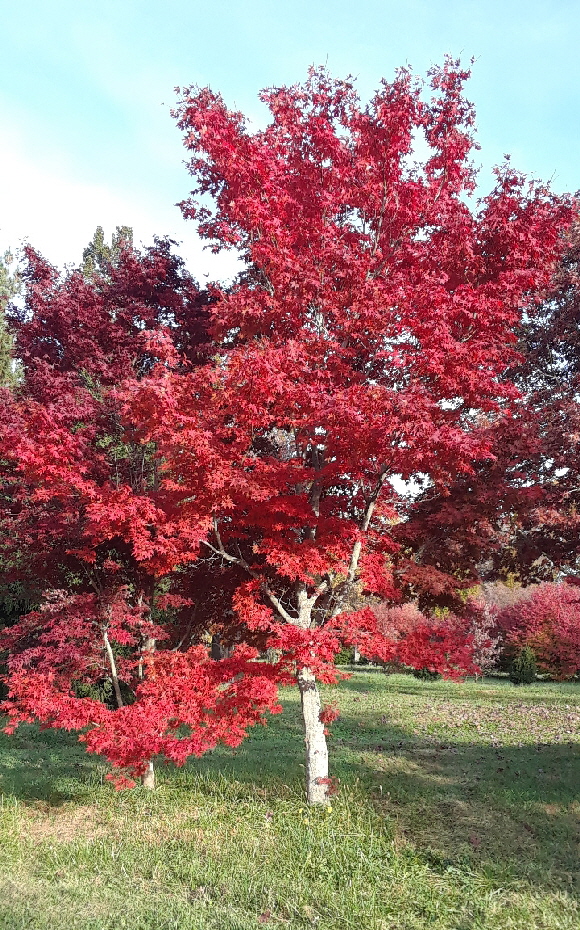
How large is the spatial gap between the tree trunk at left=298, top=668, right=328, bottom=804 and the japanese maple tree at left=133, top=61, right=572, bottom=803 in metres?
0.02

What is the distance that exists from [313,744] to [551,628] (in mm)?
19180

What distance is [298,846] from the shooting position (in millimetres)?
5703

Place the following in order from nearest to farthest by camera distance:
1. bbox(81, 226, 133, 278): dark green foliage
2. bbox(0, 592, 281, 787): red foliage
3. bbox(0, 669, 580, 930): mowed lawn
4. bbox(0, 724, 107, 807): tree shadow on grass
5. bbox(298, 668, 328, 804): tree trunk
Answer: bbox(0, 669, 580, 930): mowed lawn, bbox(0, 592, 281, 787): red foliage, bbox(298, 668, 328, 804): tree trunk, bbox(0, 724, 107, 807): tree shadow on grass, bbox(81, 226, 133, 278): dark green foliage

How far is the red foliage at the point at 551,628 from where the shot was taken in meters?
21.7

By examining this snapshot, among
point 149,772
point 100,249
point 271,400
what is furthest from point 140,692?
point 100,249

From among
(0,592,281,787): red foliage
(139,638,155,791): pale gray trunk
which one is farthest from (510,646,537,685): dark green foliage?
(0,592,281,787): red foliage

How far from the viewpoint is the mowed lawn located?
460 cm

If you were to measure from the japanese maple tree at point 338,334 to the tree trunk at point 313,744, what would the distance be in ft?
0.06

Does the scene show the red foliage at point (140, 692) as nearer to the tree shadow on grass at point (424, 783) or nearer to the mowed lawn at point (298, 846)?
the mowed lawn at point (298, 846)

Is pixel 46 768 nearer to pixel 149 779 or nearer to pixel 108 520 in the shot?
pixel 149 779

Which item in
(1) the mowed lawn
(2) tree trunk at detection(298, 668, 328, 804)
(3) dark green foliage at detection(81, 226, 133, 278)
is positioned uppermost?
(3) dark green foliage at detection(81, 226, 133, 278)

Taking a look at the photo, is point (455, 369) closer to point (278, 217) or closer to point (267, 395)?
point (267, 395)

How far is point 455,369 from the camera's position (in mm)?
5953

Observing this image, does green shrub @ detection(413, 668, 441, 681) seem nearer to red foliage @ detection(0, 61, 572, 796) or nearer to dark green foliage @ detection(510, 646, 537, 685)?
dark green foliage @ detection(510, 646, 537, 685)
